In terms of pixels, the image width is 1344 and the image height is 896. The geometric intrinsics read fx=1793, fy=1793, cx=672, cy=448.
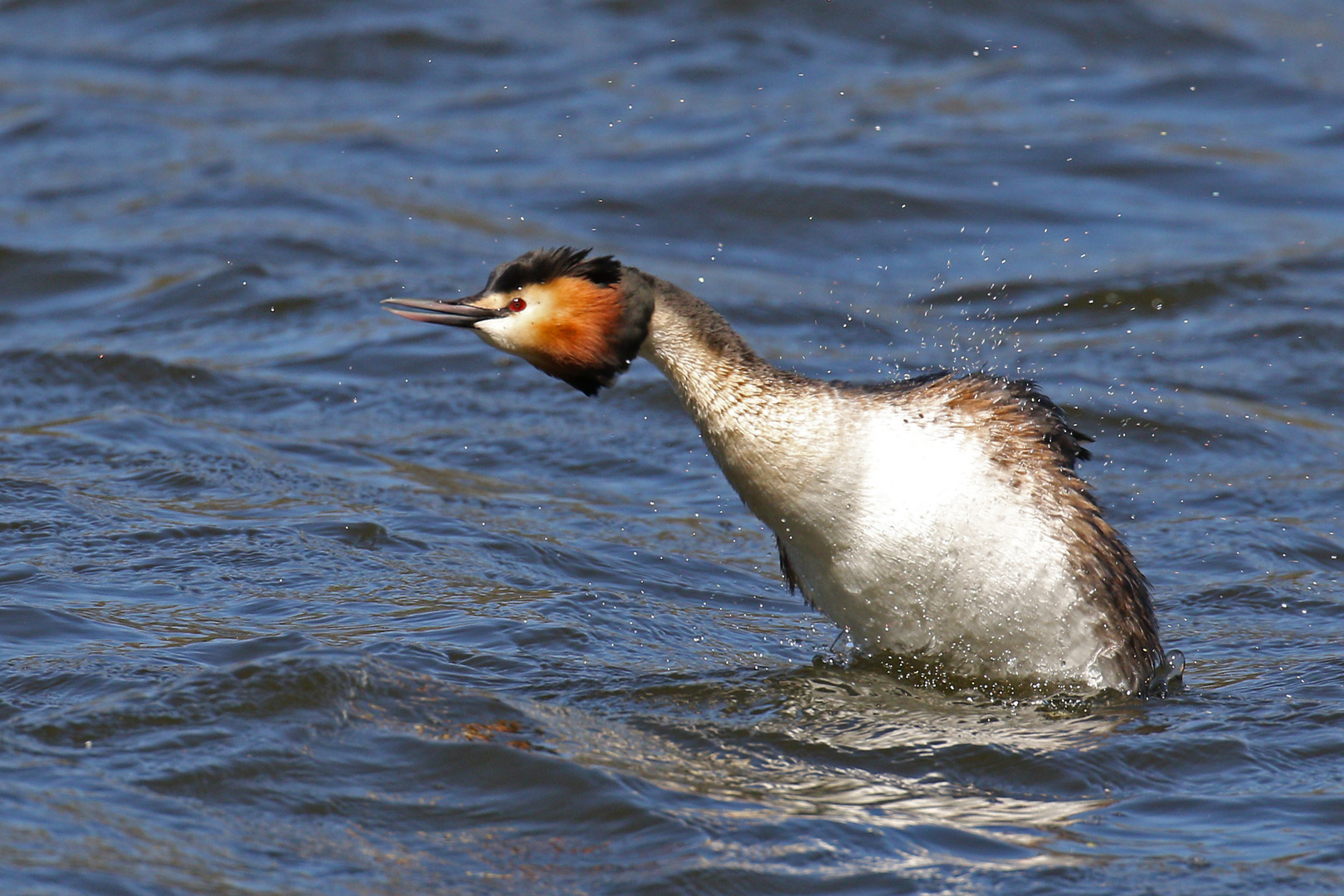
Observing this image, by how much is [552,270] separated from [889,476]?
1.26 metres

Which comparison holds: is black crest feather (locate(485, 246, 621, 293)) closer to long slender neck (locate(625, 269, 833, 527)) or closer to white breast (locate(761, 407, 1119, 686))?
long slender neck (locate(625, 269, 833, 527))

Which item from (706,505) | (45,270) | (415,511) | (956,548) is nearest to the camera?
(956,548)

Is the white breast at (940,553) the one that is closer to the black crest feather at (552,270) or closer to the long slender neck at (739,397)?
the long slender neck at (739,397)

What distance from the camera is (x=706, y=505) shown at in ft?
28.5

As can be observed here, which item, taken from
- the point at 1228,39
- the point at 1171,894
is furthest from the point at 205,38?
the point at 1171,894

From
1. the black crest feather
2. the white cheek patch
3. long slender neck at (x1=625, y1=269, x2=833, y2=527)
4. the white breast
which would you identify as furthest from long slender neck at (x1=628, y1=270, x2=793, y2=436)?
the white cheek patch

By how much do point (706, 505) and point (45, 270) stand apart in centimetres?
558

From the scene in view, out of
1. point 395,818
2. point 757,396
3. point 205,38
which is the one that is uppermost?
point 205,38

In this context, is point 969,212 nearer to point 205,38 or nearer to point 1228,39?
point 1228,39

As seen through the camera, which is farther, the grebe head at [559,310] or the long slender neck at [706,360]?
the long slender neck at [706,360]

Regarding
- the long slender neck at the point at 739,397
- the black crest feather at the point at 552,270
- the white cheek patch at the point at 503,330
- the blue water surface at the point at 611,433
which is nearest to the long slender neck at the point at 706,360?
the long slender neck at the point at 739,397

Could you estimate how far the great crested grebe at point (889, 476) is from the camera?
5.71m

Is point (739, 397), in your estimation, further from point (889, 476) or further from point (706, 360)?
point (889, 476)

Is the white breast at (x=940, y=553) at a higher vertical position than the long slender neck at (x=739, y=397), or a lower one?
lower
